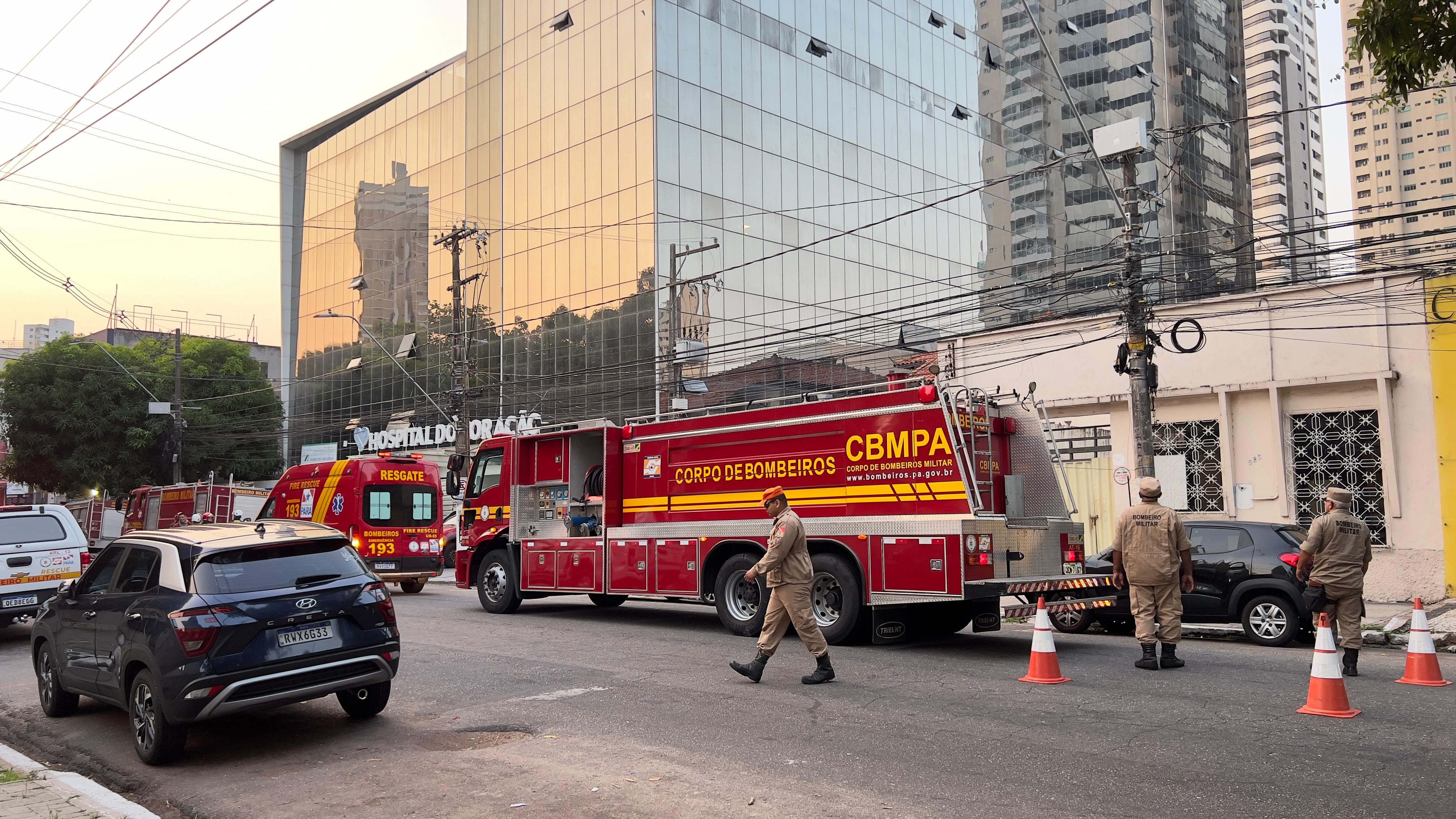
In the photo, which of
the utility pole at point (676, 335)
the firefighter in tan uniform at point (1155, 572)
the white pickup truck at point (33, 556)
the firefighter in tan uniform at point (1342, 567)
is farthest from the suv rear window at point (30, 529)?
the firefighter in tan uniform at point (1342, 567)

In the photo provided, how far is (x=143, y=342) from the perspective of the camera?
2101 inches

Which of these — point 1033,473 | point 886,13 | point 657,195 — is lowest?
point 1033,473

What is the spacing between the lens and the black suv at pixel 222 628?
684cm

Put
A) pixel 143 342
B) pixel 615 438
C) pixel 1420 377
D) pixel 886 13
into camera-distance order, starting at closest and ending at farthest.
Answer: pixel 615 438, pixel 1420 377, pixel 886 13, pixel 143 342

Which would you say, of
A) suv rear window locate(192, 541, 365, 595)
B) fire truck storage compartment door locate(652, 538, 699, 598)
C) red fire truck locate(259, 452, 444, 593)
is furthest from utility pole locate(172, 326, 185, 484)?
suv rear window locate(192, 541, 365, 595)

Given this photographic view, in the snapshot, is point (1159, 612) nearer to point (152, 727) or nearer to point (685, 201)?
point (152, 727)

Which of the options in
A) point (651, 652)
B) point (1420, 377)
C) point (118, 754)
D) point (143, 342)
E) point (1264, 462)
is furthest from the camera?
point (143, 342)

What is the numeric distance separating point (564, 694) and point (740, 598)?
4.23 metres

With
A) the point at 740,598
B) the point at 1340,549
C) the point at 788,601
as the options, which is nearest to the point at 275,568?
the point at 788,601

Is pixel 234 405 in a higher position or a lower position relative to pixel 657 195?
lower

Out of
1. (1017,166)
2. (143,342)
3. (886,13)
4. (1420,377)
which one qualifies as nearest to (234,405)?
(143,342)

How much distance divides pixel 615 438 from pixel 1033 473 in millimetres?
5868

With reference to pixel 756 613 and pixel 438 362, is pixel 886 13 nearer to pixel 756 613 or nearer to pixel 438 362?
pixel 438 362

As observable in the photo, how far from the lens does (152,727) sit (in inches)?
275
